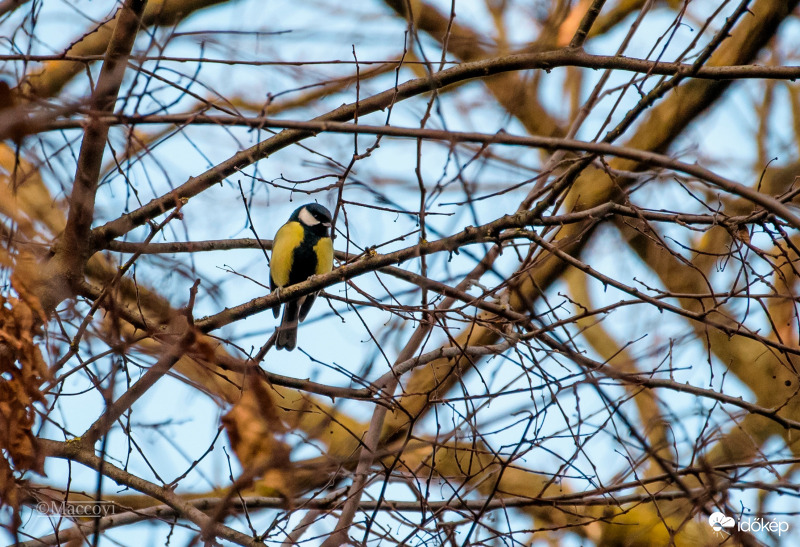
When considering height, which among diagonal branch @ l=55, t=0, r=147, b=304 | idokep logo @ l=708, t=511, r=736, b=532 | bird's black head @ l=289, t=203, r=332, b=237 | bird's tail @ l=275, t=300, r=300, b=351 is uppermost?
bird's black head @ l=289, t=203, r=332, b=237

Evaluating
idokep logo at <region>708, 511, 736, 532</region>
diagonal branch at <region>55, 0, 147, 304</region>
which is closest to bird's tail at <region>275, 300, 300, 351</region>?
diagonal branch at <region>55, 0, 147, 304</region>

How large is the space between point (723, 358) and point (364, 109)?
400 cm

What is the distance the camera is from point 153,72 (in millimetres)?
2082

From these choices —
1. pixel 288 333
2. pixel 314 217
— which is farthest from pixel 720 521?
pixel 314 217

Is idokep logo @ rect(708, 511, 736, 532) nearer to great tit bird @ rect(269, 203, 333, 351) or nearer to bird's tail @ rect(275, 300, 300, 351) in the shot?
bird's tail @ rect(275, 300, 300, 351)

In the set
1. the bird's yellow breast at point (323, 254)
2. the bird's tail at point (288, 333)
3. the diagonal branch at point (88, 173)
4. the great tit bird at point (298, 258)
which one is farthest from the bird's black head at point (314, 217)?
the diagonal branch at point (88, 173)

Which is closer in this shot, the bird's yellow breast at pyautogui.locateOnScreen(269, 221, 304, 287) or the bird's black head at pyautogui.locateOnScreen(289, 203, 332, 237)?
the bird's yellow breast at pyautogui.locateOnScreen(269, 221, 304, 287)

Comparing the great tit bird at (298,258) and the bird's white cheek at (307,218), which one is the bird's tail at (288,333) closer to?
the great tit bird at (298,258)

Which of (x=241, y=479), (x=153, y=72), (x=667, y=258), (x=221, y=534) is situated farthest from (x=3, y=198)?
(x=667, y=258)

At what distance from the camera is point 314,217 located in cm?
487

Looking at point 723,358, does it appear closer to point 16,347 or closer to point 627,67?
point 627,67

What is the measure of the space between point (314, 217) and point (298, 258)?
381mm

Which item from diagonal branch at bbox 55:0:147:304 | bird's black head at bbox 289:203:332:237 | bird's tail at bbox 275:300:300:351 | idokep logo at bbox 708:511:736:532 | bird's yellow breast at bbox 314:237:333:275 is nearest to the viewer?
idokep logo at bbox 708:511:736:532

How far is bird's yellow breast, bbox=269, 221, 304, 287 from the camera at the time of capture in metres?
4.64
